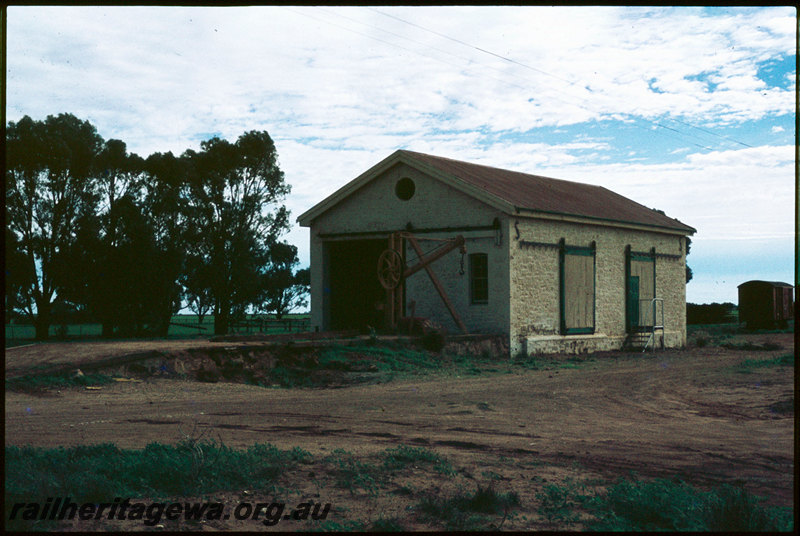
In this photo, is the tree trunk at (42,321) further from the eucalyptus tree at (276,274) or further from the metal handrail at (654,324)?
the metal handrail at (654,324)

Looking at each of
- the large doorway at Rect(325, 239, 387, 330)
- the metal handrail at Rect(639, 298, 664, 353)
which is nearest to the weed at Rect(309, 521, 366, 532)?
the large doorway at Rect(325, 239, 387, 330)

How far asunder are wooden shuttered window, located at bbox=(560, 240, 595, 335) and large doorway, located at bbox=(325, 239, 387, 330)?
19.9 ft

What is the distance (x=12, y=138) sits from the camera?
114 feet

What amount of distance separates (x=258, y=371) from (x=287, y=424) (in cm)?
660

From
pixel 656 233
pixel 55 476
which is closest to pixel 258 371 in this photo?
pixel 55 476

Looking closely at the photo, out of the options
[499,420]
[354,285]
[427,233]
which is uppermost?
[427,233]

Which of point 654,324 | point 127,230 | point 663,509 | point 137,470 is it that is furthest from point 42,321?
point 663,509

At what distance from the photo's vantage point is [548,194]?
92.1 ft

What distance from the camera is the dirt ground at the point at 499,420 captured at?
854 cm

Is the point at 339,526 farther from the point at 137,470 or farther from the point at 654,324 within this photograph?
the point at 654,324

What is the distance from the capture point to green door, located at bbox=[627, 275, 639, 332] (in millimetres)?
28375

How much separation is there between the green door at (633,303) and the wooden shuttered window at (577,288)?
2464mm

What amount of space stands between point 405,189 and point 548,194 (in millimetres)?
5659

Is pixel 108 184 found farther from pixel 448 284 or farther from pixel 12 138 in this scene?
pixel 448 284
